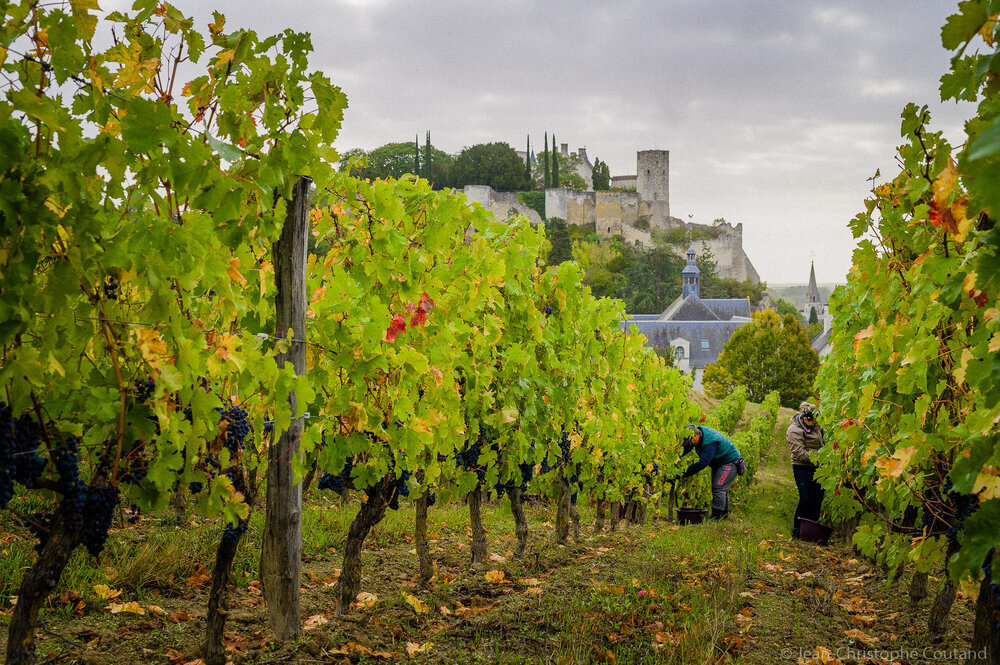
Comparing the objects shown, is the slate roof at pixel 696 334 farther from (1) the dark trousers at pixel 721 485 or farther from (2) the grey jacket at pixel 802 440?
(2) the grey jacket at pixel 802 440

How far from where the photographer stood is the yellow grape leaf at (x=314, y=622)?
3851 millimetres

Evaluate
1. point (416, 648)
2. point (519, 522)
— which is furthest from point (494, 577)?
point (416, 648)

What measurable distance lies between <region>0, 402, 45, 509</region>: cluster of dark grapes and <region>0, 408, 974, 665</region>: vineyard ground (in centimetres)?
84

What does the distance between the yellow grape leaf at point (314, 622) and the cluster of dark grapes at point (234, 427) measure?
1.57 metres

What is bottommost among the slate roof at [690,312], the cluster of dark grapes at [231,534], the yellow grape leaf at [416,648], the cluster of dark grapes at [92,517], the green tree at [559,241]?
the yellow grape leaf at [416,648]

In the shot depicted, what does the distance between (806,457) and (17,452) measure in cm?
799

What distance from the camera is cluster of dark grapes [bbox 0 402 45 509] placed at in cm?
201

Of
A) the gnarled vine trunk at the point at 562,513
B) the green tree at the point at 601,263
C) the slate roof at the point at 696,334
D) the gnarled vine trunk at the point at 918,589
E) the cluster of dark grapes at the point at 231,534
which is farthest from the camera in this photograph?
the green tree at the point at 601,263

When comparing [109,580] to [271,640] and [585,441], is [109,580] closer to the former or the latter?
[271,640]

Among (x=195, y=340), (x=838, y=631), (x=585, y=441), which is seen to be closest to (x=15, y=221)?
(x=195, y=340)

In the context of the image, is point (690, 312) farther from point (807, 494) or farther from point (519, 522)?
point (519, 522)

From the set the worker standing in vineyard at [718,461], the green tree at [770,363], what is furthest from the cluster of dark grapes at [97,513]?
the green tree at [770,363]

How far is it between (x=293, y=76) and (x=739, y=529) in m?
7.17

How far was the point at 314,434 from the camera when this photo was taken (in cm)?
316
